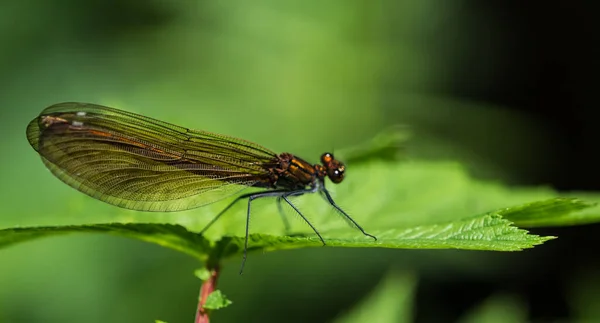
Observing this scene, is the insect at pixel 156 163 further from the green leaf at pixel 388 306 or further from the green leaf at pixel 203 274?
the green leaf at pixel 388 306

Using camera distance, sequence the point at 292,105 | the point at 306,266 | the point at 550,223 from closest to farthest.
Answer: the point at 550,223, the point at 306,266, the point at 292,105

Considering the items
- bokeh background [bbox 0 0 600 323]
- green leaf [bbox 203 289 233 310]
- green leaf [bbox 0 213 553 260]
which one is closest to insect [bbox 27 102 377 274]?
green leaf [bbox 0 213 553 260]

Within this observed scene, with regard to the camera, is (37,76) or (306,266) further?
(37,76)

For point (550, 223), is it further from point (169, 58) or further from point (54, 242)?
point (169, 58)

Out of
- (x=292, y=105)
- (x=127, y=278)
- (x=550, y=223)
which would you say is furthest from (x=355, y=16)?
(x=550, y=223)

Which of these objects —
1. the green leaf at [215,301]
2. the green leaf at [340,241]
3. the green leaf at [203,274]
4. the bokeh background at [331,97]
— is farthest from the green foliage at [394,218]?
the bokeh background at [331,97]

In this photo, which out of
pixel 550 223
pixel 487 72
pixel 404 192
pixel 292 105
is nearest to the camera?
pixel 550 223
